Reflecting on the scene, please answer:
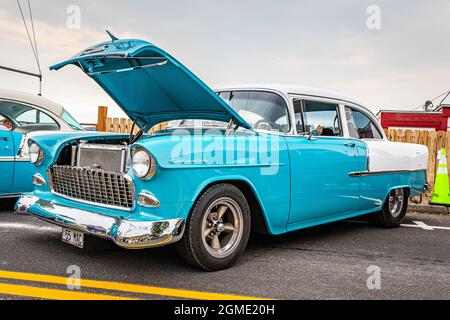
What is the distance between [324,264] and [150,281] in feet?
4.88

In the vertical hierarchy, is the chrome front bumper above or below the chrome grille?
below

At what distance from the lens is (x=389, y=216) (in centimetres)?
546

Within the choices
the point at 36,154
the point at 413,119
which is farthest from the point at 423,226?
the point at 413,119

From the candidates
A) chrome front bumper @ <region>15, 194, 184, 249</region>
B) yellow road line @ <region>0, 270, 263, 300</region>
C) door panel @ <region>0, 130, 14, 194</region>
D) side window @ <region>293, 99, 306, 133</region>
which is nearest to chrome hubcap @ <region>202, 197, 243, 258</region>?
chrome front bumper @ <region>15, 194, 184, 249</region>

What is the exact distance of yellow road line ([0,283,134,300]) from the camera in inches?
105

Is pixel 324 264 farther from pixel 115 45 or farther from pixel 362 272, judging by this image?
pixel 115 45

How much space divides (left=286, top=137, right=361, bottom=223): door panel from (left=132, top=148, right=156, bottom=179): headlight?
55.3 inches

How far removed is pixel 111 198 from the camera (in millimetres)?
3201

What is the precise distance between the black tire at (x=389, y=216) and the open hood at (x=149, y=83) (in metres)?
2.60

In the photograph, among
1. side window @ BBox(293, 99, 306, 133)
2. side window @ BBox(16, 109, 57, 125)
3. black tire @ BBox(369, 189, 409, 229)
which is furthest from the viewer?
side window @ BBox(16, 109, 57, 125)

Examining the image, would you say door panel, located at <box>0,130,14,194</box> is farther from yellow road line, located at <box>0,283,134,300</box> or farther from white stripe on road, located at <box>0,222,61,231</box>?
yellow road line, located at <box>0,283,134,300</box>

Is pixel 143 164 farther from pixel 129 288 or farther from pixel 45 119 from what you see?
pixel 45 119

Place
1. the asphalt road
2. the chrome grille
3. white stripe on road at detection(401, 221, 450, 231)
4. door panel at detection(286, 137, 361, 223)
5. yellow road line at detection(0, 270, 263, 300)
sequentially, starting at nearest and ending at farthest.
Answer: yellow road line at detection(0, 270, 263, 300) < the asphalt road < the chrome grille < door panel at detection(286, 137, 361, 223) < white stripe on road at detection(401, 221, 450, 231)
